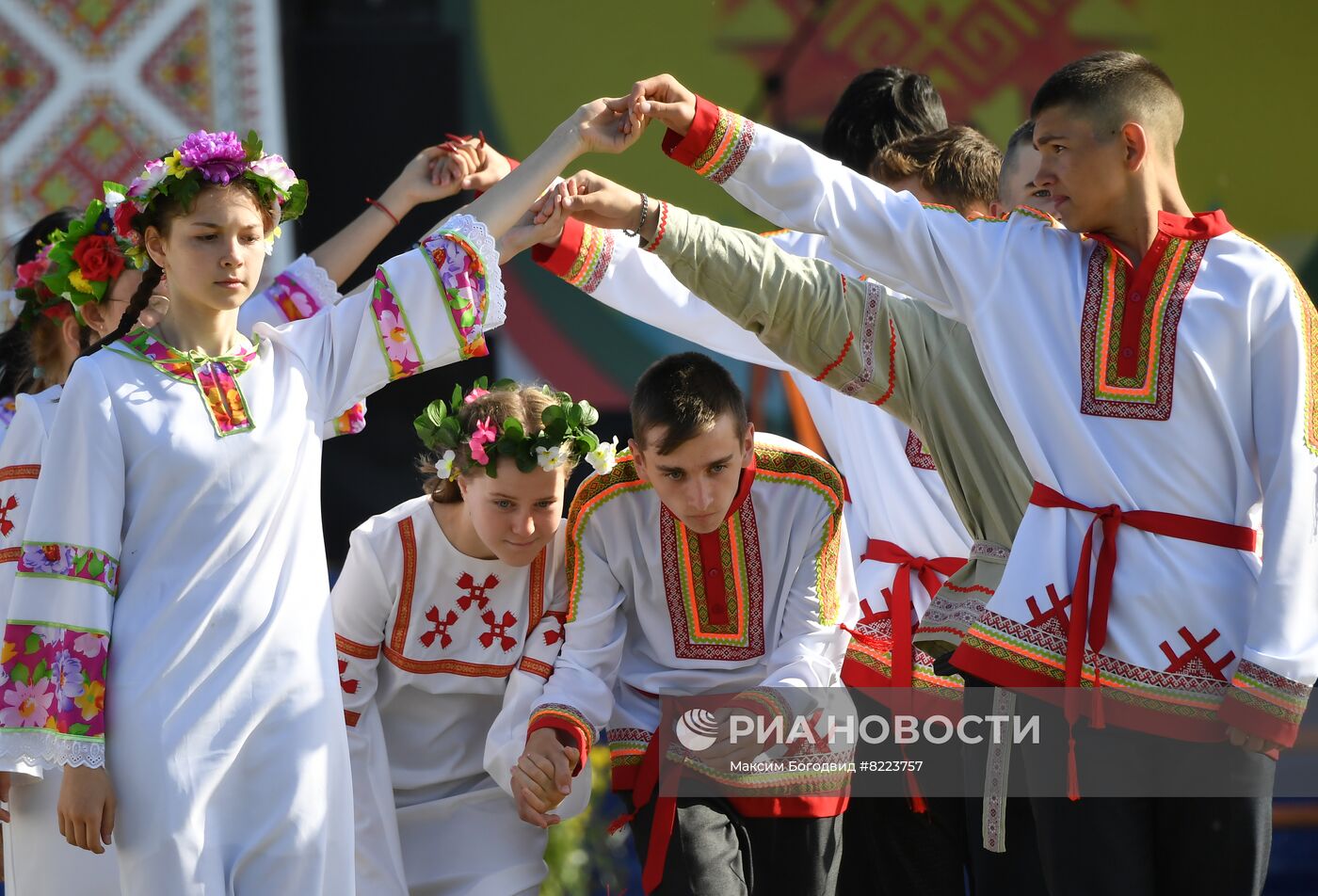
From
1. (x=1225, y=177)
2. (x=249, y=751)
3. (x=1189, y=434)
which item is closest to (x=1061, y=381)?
(x=1189, y=434)

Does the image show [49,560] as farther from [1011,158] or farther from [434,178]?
[1011,158]

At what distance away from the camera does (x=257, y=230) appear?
8.67 feet

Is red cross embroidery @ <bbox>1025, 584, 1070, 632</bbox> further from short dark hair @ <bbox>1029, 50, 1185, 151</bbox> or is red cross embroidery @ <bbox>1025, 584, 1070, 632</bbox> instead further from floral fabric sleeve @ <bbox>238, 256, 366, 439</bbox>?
floral fabric sleeve @ <bbox>238, 256, 366, 439</bbox>

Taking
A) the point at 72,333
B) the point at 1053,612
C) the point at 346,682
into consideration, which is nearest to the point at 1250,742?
the point at 1053,612

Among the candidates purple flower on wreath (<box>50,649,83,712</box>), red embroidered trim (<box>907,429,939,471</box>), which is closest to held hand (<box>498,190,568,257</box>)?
red embroidered trim (<box>907,429,939,471</box>)

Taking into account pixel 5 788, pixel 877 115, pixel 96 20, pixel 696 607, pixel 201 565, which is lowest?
pixel 5 788

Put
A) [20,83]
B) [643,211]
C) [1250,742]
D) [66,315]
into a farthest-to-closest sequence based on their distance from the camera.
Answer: [20,83], [66,315], [643,211], [1250,742]

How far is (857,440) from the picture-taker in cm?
342

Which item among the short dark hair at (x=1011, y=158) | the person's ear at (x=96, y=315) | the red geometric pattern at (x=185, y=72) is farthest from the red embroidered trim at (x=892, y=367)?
the red geometric pattern at (x=185, y=72)

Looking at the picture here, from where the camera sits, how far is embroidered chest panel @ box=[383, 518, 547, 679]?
3.32 metres

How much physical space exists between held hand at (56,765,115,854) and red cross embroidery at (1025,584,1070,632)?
1417 mm

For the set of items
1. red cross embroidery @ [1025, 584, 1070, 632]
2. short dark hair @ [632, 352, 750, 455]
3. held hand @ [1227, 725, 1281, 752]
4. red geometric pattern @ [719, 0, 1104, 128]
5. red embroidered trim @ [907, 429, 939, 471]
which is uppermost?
red geometric pattern @ [719, 0, 1104, 128]

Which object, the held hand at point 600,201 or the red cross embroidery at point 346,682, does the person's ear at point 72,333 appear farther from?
the held hand at point 600,201

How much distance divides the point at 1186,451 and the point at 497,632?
4.91 ft
